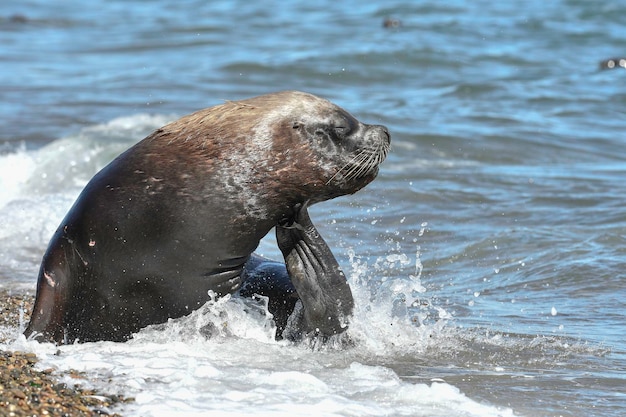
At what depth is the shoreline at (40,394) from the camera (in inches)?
183

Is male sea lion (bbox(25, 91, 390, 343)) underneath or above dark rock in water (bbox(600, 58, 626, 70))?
above

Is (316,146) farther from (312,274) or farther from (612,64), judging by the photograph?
(612,64)

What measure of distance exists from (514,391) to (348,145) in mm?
1482

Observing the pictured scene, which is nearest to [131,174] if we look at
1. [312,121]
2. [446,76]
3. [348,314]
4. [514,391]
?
[312,121]

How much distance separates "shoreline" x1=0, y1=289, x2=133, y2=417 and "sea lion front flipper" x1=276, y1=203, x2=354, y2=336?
133 cm

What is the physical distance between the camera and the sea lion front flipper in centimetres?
600

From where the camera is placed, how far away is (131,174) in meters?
5.79

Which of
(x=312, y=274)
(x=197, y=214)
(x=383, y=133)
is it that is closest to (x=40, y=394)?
→ (x=197, y=214)

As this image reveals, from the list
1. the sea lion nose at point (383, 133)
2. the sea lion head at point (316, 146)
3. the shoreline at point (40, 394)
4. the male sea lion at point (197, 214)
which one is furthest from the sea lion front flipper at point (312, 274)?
the shoreline at point (40, 394)

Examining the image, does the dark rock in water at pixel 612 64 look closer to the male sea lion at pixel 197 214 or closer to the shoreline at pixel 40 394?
the male sea lion at pixel 197 214

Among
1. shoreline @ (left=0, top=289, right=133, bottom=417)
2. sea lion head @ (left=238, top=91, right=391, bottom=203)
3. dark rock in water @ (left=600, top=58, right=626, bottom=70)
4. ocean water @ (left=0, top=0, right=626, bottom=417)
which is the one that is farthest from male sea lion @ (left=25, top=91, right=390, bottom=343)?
dark rock in water @ (left=600, top=58, right=626, bottom=70)

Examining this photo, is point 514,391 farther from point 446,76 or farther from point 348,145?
point 446,76

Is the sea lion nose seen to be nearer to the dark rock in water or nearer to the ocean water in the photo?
the ocean water

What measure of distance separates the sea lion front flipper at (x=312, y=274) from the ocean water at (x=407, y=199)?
20 cm
